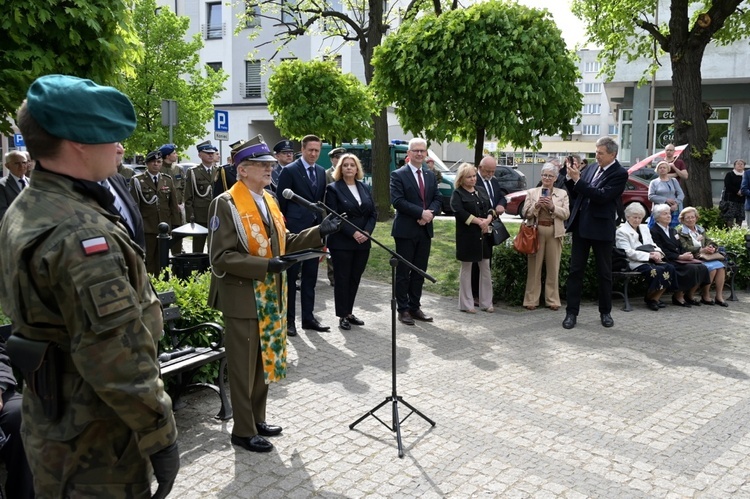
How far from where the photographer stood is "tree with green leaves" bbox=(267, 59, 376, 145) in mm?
17266

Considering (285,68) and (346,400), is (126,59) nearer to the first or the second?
(346,400)

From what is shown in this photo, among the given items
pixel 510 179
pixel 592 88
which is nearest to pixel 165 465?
pixel 510 179

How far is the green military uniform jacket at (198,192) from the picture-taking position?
11.2 meters

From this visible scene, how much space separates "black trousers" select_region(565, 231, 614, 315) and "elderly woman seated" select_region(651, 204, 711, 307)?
1.70 meters

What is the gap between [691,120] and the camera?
45.2 ft

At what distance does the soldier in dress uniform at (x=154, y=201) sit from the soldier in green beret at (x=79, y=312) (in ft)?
25.4

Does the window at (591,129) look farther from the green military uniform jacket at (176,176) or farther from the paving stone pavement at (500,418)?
the paving stone pavement at (500,418)

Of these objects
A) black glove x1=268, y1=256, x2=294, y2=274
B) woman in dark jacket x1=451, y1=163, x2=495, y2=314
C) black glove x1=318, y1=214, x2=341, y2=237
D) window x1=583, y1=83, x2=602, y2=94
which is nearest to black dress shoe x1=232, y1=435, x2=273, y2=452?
black glove x1=268, y1=256, x2=294, y2=274

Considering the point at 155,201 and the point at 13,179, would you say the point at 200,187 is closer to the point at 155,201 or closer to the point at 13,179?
the point at 155,201

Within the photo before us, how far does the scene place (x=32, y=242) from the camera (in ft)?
6.80

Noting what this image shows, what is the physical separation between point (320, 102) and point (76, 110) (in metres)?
15.6

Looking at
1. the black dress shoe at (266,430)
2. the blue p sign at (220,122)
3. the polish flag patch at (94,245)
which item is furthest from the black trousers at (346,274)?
the blue p sign at (220,122)

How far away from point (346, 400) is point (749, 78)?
95.1ft

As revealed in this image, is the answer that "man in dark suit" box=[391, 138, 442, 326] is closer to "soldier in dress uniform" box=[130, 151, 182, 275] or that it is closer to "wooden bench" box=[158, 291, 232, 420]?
"wooden bench" box=[158, 291, 232, 420]
